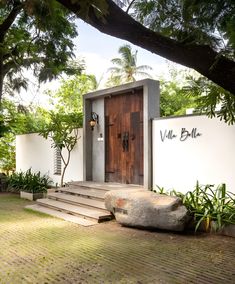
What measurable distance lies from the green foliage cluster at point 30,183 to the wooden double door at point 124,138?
102 inches

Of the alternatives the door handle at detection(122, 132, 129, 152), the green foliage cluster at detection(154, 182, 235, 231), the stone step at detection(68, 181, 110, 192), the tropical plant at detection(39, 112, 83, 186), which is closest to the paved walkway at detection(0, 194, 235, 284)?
the green foliage cluster at detection(154, 182, 235, 231)

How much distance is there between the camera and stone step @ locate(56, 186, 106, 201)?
803 centimetres

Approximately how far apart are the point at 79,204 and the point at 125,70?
19913 mm

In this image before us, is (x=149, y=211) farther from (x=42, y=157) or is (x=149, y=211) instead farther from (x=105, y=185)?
(x=42, y=157)

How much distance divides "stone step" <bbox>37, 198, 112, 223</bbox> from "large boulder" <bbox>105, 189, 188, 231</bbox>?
14.0 inches

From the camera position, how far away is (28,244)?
5.26 m

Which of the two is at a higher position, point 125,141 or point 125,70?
point 125,70

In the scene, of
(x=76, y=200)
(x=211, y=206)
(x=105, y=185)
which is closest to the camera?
(x=211, y=206)

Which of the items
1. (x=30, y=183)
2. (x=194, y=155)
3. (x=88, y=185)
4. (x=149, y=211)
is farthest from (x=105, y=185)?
(x=30, y=183)

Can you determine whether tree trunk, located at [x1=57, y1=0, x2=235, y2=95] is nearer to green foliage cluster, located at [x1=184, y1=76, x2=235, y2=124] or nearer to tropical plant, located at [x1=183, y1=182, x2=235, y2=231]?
green foliage cluster, located at [x1=184, y1=76, x2=235, y2=124]

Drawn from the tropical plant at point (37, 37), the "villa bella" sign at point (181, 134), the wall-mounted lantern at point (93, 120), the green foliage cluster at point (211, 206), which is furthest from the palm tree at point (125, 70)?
the green foliage cluster at point (211, 206)

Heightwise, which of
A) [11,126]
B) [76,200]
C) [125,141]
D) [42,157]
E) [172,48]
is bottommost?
[76,200]

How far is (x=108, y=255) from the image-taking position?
468 centimetres

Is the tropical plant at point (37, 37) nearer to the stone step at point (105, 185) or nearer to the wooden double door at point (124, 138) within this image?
the wooden double door at point (124, 138)
